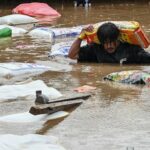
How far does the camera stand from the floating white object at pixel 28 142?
3521 millimetres

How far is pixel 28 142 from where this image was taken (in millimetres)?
3615

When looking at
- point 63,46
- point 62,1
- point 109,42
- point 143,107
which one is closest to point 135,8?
point 62,1

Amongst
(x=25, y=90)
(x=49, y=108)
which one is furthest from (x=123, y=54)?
(x=49, y=108)

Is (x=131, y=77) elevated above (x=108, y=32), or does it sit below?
below

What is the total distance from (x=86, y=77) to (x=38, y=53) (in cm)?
178

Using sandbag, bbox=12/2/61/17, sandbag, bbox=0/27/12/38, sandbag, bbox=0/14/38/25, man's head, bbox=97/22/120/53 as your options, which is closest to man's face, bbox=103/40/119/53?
man's head, bbox=97/22/120/53

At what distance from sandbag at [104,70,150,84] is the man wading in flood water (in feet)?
2.58

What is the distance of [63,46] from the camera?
7602 millimetres

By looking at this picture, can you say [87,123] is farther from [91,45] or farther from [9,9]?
[9,9]

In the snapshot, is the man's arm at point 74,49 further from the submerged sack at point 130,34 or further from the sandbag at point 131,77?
the sandbag at point 131,77

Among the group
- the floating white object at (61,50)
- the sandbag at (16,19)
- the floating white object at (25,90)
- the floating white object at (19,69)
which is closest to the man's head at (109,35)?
the floating white object at (19,69)

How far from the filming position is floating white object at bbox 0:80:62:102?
16.8 ft

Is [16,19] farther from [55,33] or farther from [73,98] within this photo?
[73,98]

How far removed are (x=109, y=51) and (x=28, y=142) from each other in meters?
3.24
